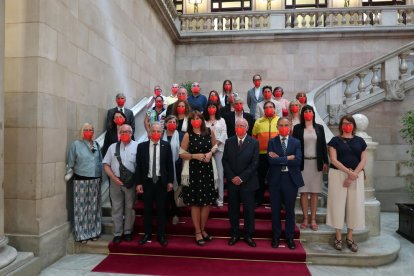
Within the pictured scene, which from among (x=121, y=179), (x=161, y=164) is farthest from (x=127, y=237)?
(x=161, y=164)

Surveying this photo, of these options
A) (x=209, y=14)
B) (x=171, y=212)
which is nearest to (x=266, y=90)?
(x=171, y=212)

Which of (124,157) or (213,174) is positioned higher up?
(124,157)

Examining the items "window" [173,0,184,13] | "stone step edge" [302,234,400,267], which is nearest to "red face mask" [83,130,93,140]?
"stone step edge" [302,234,400,267]

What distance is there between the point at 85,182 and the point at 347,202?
12.6ft

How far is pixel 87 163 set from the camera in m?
4.93

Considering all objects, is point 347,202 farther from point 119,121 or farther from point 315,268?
point 119,121

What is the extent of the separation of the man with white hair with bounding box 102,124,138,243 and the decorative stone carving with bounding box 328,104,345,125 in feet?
18.3

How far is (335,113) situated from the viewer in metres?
8.53

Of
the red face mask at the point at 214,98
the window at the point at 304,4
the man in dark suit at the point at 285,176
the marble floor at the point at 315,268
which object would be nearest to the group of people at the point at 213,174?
the man in dark suit at the point at 285,176

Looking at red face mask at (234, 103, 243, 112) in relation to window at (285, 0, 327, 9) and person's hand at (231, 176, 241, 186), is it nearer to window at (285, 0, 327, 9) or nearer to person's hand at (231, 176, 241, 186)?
person's hand at (231, 176, 241, 186)

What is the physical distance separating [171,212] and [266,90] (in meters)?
2.72

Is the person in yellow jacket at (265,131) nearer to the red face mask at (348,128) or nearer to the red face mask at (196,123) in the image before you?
the red face mask at (348,128)

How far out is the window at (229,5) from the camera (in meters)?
14.9

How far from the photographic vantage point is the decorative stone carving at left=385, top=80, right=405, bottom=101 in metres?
8.32
